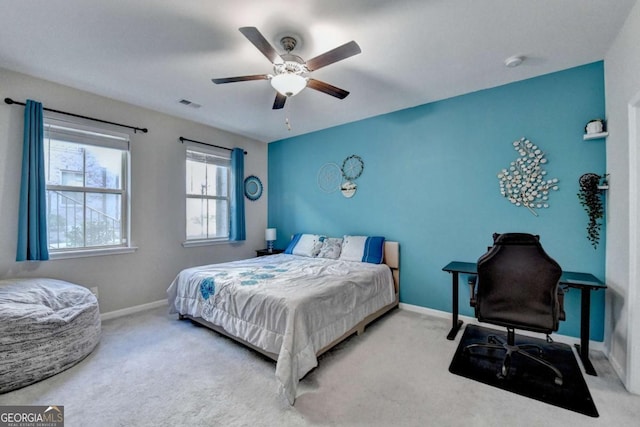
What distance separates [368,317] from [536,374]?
1.45m

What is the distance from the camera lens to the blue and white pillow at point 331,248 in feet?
13.0

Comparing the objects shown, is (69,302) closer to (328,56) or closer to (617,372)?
(328,56)

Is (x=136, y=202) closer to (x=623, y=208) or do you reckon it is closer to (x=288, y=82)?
(x=288, y=82)

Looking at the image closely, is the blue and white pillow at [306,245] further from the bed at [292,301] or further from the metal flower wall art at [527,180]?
the metal flower wall art at [527,180]

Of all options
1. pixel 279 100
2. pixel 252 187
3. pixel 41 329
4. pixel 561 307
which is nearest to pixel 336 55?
pixel 279 100

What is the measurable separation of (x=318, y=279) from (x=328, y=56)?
196 centimetres

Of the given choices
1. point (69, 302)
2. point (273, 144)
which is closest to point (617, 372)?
point (69, 302)

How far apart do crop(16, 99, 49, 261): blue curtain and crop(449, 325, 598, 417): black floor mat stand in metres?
4.01

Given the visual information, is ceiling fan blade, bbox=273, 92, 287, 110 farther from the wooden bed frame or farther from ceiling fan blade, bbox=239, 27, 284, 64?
the wooden bed frame

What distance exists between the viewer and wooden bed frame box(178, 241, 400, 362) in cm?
238

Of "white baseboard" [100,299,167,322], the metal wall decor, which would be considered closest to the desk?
the metal wall decor

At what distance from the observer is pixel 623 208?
2.11 metres

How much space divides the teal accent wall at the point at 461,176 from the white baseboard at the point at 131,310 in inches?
95.8

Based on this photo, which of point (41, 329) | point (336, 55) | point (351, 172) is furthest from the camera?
point (351, 172)
